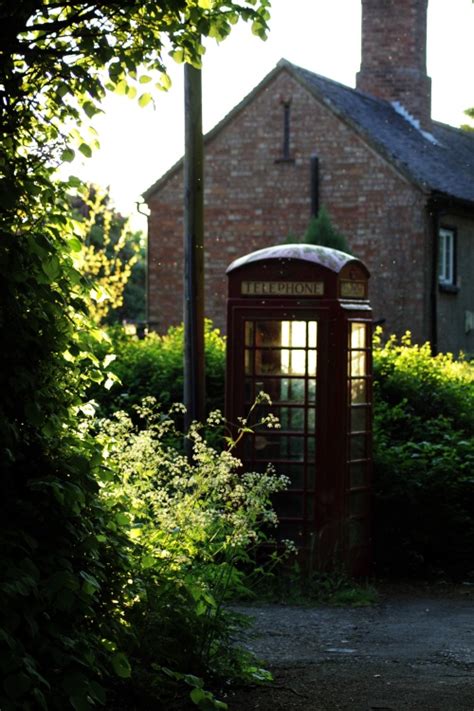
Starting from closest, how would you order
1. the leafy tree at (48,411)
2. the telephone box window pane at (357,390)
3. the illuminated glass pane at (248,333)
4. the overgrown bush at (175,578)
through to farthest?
the leafy tree at (48,411) < the overgrown bush at (175,578) < the illuminated glass pane at (248,333) < the telephone box window pane at (357,390)

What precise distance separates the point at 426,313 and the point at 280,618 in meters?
19.2

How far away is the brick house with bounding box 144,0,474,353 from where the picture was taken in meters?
28.5

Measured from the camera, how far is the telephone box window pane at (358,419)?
11.3m

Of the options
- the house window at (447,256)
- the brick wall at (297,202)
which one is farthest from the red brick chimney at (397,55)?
the house window at (447,256)

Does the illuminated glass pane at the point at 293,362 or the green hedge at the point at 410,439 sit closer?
the illuminated glass pane at the point at 293,362

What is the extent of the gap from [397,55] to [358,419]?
821 inches

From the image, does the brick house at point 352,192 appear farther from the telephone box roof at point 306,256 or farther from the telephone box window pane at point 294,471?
the telephone box window pane at point 294,471

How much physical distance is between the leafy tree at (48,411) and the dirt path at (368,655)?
1.30 meters

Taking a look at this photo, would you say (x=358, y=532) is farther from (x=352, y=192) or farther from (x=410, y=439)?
(x=352, y=192)

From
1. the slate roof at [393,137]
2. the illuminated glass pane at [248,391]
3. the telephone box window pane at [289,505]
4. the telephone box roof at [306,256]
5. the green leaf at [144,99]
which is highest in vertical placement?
the slate roof at [393,137]

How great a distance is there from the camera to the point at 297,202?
1166 inches

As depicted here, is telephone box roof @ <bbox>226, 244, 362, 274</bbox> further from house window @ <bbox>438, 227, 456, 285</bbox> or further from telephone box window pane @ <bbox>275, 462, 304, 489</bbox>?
house window @ <bbox>438, 227, 456, 285</bbox>

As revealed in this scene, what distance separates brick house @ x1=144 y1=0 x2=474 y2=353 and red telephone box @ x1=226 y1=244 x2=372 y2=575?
17.3 meters

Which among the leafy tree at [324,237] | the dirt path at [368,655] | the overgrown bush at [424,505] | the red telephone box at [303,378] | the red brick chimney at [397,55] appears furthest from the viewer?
the red brick chimney at [397,55]
